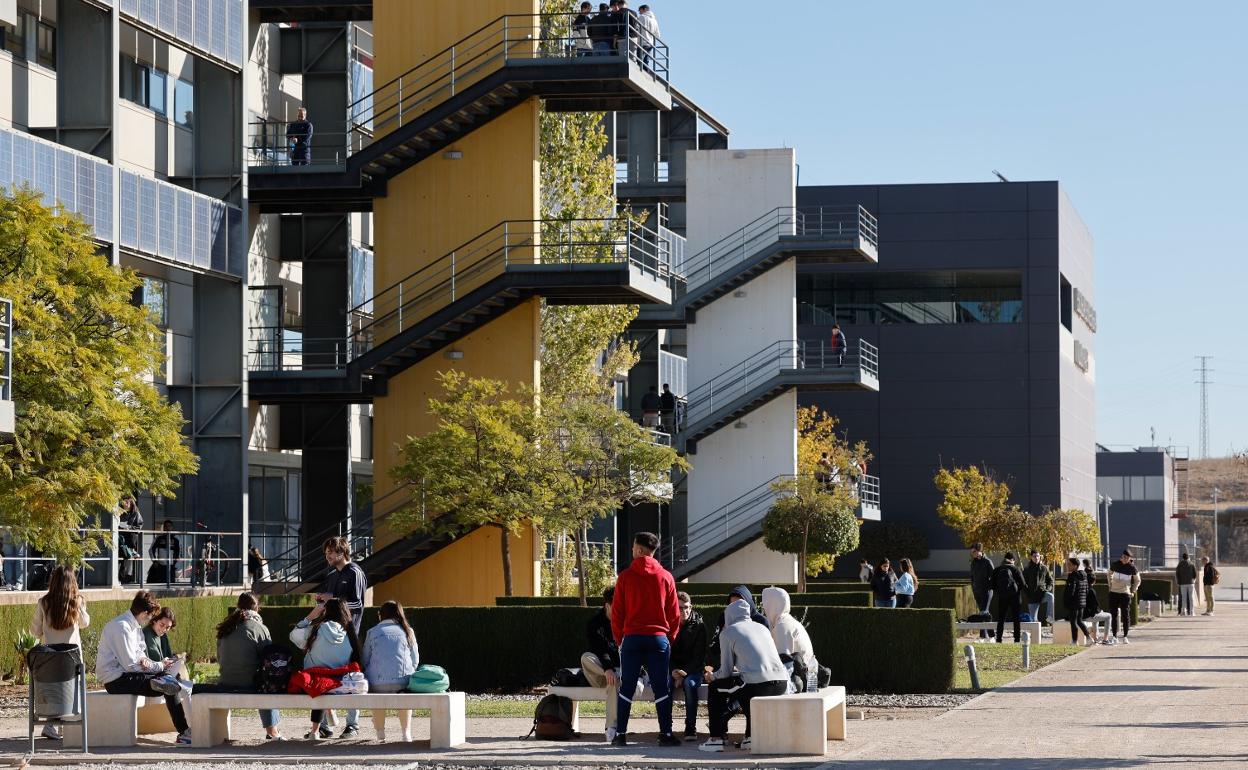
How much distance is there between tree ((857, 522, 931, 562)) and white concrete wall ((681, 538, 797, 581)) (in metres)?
17.9

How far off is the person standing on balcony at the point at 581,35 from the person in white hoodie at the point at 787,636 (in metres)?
22.6

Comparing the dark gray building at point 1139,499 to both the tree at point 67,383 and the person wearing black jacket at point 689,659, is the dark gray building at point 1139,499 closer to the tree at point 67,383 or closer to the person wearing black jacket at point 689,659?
the tree at point 67,383

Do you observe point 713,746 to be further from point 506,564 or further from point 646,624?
point 506,564

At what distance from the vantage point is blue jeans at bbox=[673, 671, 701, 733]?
17.4 metres

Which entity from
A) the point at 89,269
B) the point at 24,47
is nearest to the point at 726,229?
the point at 24,47

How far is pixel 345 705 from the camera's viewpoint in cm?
1675

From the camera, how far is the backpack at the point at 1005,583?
35.1m

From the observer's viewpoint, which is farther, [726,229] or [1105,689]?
[726,229]

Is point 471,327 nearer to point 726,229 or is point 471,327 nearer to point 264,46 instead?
point 264,46

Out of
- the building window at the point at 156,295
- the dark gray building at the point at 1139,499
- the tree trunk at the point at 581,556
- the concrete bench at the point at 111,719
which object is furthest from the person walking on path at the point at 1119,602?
the dark gray building at the point at 1139,499

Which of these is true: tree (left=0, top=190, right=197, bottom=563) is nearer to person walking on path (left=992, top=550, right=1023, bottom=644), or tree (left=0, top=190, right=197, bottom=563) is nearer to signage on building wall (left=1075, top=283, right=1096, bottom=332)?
person walking on path (left=992, top=550, right=1023, bottom=644)

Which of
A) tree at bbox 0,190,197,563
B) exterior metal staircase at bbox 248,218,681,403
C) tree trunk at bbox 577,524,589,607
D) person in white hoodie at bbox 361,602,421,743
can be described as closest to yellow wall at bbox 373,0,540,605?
exterior metal staircase at bbox 248,218,681,403

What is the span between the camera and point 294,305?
44.9 m

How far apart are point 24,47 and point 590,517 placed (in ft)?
43.4
